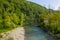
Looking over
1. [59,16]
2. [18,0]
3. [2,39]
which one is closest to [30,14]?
[18,0]

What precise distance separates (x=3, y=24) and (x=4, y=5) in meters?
37.2

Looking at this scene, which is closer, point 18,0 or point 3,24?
point 3,24

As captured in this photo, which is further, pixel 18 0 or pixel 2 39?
pixel 18 0

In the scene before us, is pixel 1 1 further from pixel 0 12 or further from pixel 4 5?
pixel 0 12

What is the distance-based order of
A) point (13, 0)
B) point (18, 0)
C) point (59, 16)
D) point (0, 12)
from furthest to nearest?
point (18, 0)
point (13, 0)
point (0, 12)
point (59, 16)

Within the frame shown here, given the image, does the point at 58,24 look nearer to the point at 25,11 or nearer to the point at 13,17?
the point at 13,17

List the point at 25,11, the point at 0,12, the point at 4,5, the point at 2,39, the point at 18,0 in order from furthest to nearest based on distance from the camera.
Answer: the point at 25,11 → the point at 18,0 → the point at 4,5 → the point at 0,12 → the point at 2,39

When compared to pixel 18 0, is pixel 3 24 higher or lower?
lower

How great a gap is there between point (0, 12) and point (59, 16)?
37.0 m

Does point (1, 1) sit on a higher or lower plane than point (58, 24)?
higher

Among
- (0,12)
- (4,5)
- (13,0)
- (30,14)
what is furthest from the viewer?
(30,14)

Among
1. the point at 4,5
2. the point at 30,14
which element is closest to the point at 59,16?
the point at 4,5

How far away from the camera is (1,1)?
333ft

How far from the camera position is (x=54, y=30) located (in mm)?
50750
